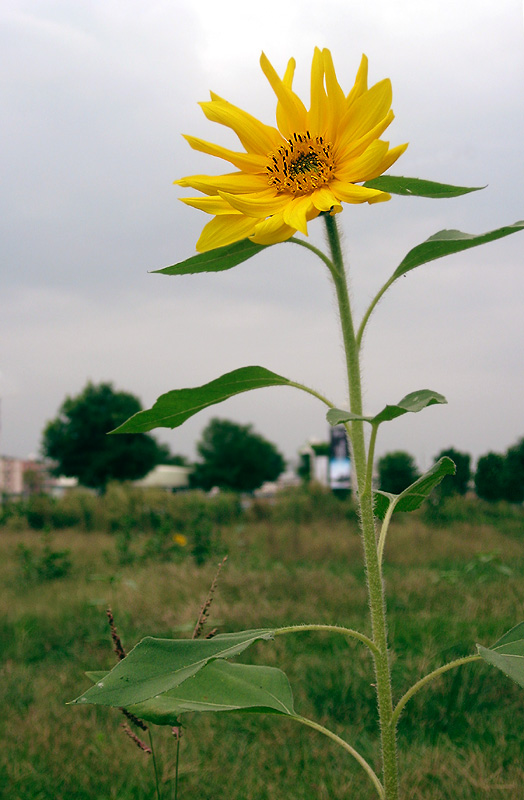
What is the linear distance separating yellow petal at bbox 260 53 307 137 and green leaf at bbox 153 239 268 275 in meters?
0.24

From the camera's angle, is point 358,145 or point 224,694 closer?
point 358,145

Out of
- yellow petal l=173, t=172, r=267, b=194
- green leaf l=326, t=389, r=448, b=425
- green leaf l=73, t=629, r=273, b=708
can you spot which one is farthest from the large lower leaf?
yellow petal l=173, t=172, r=267, b=194

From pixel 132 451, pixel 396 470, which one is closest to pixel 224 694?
pixel 396 470

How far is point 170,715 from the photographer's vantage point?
1357 millimetres

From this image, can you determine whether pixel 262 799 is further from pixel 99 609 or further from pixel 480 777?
pixel 99 609

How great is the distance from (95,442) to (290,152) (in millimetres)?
29232

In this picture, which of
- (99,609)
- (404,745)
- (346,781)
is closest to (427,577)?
(99,609)

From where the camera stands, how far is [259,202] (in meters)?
1.15

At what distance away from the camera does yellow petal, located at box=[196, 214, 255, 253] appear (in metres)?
1.21

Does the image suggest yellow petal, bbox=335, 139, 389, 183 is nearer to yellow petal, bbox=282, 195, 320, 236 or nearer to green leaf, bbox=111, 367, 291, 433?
yellow petal, bbox=282, 195, 320, 236

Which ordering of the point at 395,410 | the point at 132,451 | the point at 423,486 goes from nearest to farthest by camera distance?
the point at 395,410
the point at 423,486
the point at 132,451

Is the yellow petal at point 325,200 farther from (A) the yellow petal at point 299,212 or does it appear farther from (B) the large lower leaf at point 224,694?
(B) the large lower leaf at point 224,694

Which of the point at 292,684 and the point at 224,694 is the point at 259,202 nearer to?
the point at 224,694

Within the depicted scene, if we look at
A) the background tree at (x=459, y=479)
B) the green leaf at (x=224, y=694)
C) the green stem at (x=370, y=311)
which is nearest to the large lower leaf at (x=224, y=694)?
the green leaf at (x=224, y=694)
